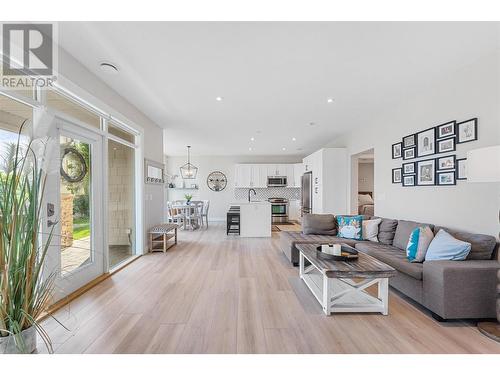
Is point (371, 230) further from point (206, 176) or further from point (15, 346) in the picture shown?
point (206, 176)

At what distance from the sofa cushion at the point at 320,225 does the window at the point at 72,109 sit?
388cm

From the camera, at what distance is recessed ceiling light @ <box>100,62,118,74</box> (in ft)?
9.04

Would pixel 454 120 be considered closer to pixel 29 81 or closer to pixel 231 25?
pixel 231 25

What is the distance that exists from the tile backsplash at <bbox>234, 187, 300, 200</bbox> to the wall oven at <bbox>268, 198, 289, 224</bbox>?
46cm

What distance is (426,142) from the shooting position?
347 cm

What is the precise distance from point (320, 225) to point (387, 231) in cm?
115

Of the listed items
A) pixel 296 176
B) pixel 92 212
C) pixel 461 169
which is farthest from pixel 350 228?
pixel 296 176

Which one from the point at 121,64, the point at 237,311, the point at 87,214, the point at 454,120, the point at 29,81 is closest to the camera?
the point at 29,81

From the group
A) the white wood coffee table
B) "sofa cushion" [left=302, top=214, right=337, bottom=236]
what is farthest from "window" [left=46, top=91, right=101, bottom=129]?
"sofa cushion" [left=302, top=214, right=337, bottom=236]

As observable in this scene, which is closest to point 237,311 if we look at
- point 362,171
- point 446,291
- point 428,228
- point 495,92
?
point 446,291

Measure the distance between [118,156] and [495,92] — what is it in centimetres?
522

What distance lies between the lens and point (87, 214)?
322 cm

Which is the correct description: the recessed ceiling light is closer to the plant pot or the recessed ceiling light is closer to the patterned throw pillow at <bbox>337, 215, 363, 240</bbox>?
the plant pot

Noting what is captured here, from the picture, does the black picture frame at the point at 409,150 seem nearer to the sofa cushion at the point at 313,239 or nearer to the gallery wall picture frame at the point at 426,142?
the gallery wall picture frame at the point at 426,142
